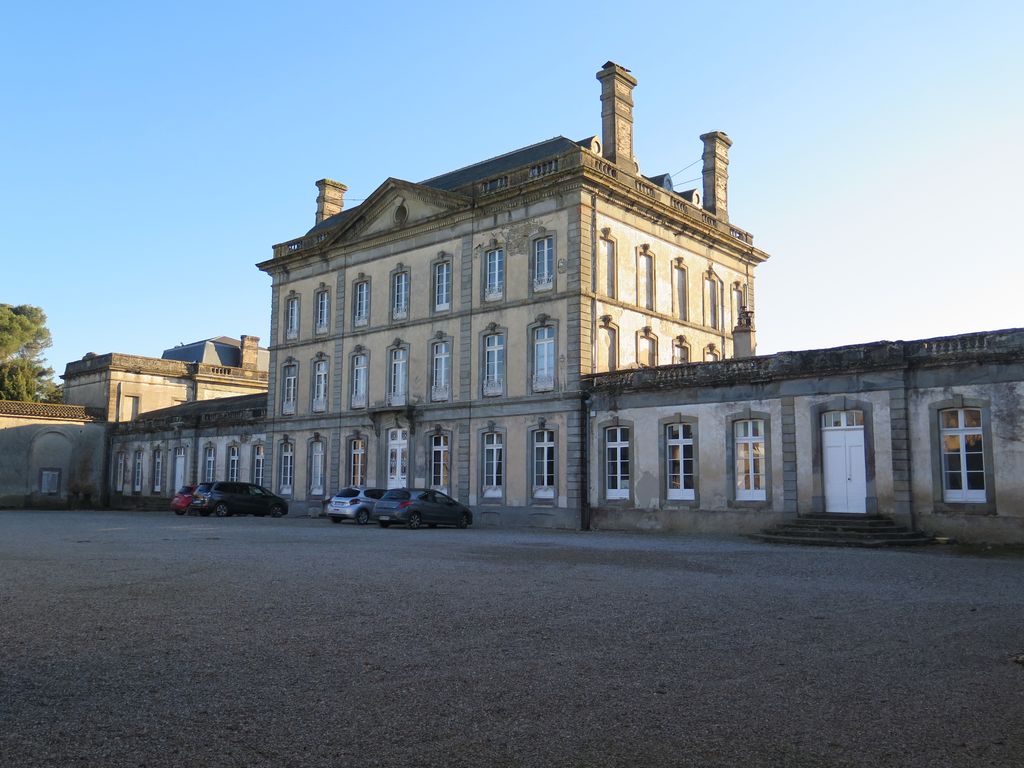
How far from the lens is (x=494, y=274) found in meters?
31.8

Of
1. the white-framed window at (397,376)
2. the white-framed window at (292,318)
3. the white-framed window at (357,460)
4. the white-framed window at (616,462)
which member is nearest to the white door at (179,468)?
the white-framed window at (292,318)

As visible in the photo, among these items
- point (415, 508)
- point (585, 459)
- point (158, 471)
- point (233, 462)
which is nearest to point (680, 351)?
point (585, 459)

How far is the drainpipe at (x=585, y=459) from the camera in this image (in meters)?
28.2

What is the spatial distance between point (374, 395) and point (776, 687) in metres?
30.3

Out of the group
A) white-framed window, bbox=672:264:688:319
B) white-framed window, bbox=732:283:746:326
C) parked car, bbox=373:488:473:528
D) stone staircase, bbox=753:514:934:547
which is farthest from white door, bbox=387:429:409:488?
stone staircase, bbox=753:514:934:547

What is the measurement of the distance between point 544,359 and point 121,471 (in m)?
31.1

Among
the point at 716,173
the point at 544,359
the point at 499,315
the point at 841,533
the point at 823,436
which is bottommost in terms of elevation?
the point at 841,533

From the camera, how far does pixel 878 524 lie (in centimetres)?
2114

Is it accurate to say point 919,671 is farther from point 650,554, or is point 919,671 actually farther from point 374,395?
point 374,395

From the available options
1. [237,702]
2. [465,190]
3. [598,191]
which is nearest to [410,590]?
[237,702]

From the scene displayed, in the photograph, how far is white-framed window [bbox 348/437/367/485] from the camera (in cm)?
3562

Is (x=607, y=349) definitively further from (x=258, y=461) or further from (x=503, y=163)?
(x=258, y=461)

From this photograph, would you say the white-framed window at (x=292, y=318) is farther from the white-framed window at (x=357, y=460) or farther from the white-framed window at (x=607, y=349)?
the white-framed window at (x=607, y=349)

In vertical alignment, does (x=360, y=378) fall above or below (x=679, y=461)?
above
